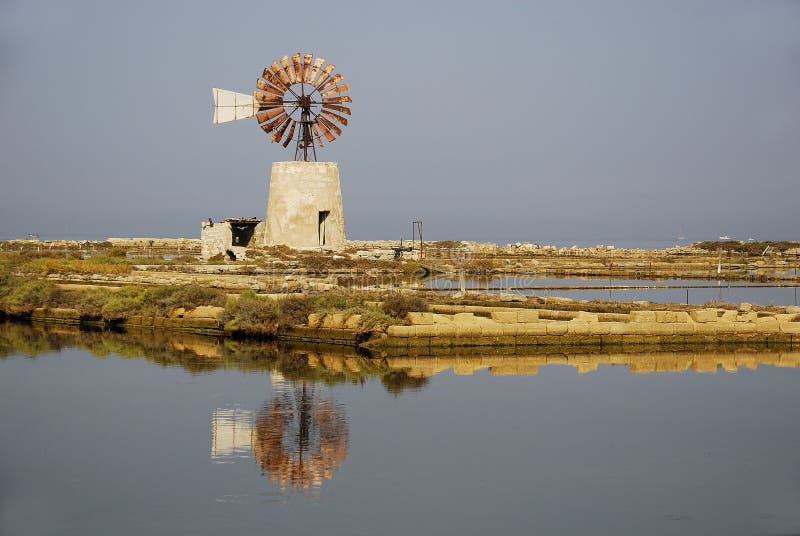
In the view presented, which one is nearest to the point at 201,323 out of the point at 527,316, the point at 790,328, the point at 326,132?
the point at 527,316

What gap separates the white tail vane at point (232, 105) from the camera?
87.5 ft

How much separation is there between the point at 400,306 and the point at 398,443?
19.4ft

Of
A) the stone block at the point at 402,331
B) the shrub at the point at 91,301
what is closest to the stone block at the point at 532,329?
the stone block at the point at 402,331

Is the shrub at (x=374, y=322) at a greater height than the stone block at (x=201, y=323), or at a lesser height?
greater

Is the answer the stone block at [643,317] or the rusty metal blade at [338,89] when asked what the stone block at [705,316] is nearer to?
the stone block at [643,317]

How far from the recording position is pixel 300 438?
9781 mm

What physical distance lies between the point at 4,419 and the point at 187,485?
346cm

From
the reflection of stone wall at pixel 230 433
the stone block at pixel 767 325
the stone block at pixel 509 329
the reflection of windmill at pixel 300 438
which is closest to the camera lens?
the reflection of windmill at pixel 300 438

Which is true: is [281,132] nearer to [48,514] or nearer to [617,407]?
[617,407]

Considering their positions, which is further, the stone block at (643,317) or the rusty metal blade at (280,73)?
the rusty metal blade at (280,73)

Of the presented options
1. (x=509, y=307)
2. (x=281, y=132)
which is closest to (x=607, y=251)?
(x=281, y=132)

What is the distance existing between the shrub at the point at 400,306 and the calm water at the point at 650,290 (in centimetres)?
585

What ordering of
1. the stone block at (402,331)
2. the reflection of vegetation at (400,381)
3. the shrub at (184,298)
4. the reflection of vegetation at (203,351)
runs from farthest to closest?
1. the shrub at (184,298)
2. the stone block at (402,331)
3. the reflection of vegetation at (203,351)
4. the reflection of vegetation at (400,381)

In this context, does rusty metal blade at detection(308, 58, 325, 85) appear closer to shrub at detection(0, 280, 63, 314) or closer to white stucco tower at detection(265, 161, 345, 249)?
white stucco tower at detection(265, 161, 345, 249)
